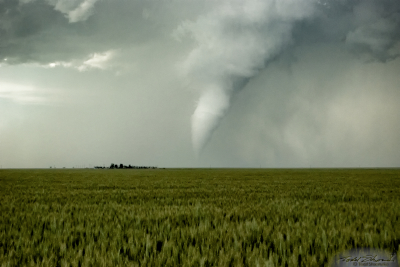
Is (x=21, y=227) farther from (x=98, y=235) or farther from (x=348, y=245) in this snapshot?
(x=348, y=245)

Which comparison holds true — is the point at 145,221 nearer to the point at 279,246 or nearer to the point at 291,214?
the point at 279,246

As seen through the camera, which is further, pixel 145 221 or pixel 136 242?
pixel 145 221

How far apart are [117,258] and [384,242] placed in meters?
3.98

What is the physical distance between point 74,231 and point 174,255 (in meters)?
2.47

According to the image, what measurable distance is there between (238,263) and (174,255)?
33.0 inches

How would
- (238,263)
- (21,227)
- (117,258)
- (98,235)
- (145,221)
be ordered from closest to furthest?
(238,263), (117,258), (98,235), (21,227), (145,221)

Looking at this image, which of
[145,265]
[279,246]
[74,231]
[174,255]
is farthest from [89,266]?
[279,246]

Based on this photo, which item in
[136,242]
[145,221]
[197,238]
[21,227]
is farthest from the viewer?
[145,221]

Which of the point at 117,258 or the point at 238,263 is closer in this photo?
the point at 238,263

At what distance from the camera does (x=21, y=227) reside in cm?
511

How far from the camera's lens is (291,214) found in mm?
6680

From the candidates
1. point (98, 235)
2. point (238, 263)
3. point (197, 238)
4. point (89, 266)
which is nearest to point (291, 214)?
point (197, 238)

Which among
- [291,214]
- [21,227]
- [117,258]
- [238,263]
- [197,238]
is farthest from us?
[291,214]

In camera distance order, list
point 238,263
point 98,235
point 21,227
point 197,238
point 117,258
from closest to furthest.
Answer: point 238,263 → point 117,258 → point 197,238 → point 98,235 → point 21,227
